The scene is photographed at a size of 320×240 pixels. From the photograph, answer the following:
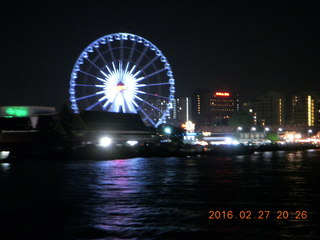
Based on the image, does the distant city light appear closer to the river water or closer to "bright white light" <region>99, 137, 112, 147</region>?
"bright white light" <region>99, 137, 112, 147</region>

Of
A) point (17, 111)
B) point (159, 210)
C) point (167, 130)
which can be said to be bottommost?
point (159, 210)

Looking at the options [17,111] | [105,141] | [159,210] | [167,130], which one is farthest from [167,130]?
[159,210]

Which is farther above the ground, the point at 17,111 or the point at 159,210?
the point at 17,111

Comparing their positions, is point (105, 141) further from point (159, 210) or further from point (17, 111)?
point (159, 210)

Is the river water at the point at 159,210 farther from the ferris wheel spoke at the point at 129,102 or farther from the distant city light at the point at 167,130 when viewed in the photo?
the distant city light at the point at 167,130

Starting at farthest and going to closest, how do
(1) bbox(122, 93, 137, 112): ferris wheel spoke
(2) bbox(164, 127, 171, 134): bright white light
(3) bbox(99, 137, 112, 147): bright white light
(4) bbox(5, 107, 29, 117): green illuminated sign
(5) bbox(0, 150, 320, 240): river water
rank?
(2) bbox(164, 127, 171, 134): bright white light → (3) bbox(99, 137, 112, 147): bright white light → (4) bbox(5, 107, 29, 117): green illuminated sign → (1) bbox(122, 93, 137, 112): ferris wheel spoke → (5) bbox(0, 150, 320, 240): river water

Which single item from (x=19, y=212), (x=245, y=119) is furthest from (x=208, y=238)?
(x=245, y=119)

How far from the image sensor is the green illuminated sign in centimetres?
6906

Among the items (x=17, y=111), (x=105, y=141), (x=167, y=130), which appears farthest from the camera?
(x=167, y=130)

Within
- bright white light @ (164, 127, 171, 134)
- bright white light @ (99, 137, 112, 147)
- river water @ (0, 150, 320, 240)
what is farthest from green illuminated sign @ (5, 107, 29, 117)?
river water @ (0, 150, 320, 240)

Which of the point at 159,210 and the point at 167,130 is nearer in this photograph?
the point at 159,210

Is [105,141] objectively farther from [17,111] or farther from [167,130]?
[167,130]

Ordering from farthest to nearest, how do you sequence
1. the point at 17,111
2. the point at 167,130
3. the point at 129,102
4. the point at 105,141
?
the point at 167,130
the point at 105,141
the point at 17,111
the point at 129,102

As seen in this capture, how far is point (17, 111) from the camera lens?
70.3 m
